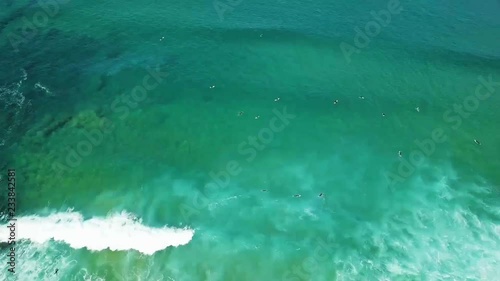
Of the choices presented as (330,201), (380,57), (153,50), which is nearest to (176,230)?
(330,201)

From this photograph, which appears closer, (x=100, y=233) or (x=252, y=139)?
(x=100, y=233)

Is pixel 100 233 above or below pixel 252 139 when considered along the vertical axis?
below

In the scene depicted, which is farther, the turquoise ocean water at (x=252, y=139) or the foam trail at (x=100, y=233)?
the turquoise ocean water at (x=252, y=139)

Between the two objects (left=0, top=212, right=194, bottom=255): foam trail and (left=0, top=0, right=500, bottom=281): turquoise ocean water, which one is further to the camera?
(left=0, top=0, right=500, bottom=281): turquoise ocean water
